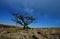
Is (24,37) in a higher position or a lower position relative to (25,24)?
lower

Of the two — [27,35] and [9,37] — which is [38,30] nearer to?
[27,35]

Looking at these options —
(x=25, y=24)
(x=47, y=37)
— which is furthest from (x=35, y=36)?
(x=25, y=24)

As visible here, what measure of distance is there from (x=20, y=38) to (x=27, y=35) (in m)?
1.24

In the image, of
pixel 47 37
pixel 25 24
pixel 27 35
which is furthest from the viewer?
pixel 25 24

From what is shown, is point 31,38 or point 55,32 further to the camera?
point 55,32

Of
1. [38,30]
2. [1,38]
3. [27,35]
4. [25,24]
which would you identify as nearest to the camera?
[1,38]

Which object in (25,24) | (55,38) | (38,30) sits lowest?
(55,38)

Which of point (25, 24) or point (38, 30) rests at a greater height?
point (25, 24)

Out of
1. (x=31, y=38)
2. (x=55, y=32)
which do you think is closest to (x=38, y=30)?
(x=55, y=32)

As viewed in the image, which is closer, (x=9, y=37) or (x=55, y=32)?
(x=9, y=37)

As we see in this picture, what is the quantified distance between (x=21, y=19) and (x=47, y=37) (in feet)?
20.2

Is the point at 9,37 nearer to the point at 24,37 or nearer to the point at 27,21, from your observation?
the point at 24,37

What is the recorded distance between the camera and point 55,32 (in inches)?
559

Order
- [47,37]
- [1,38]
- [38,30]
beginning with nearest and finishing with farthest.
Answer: [1,38] → [47,37] → [38,30]
